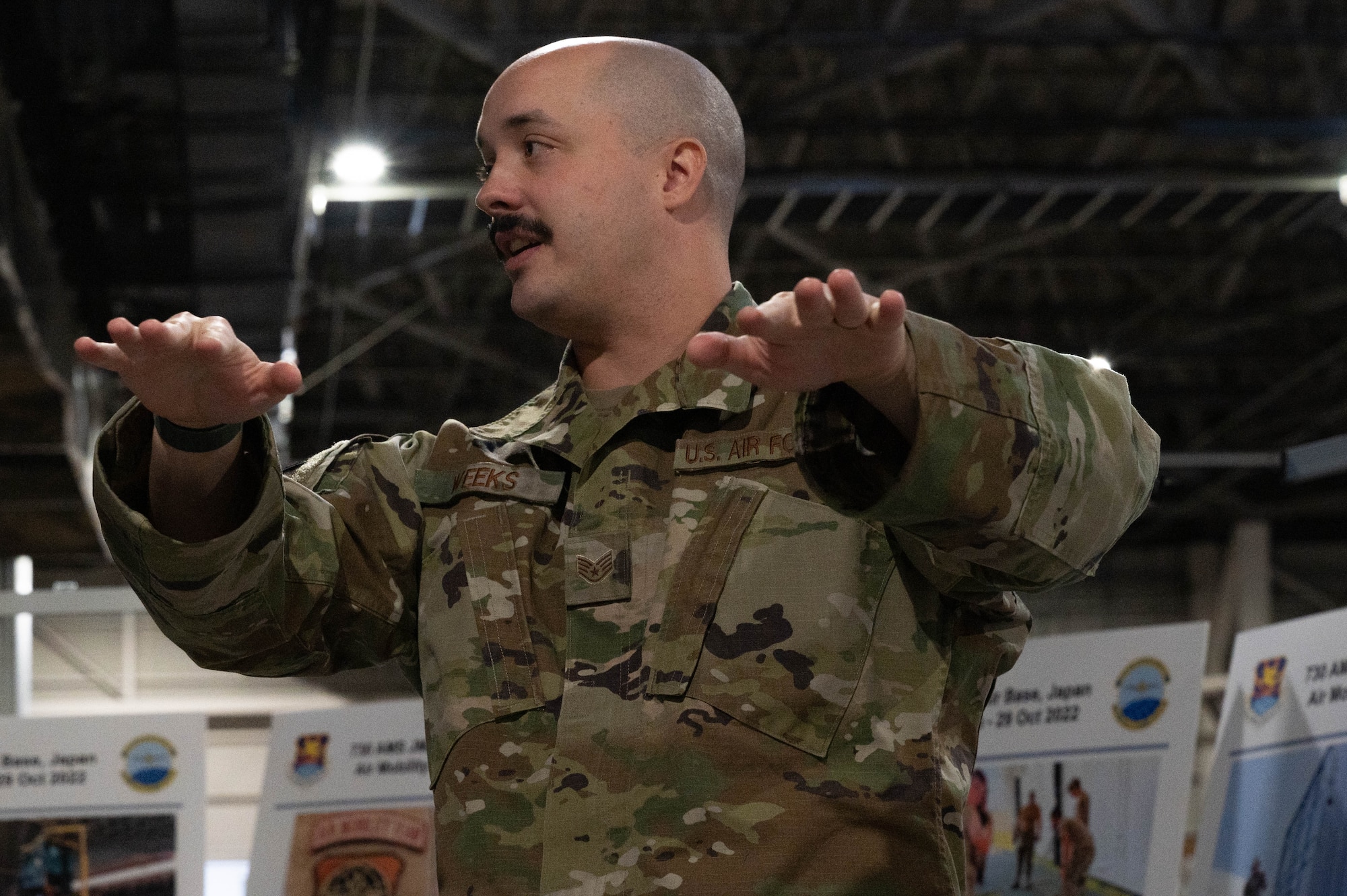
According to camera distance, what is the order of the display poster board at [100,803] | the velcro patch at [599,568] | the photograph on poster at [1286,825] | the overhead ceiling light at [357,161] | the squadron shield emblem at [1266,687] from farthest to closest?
the overhead ceiling light at [357,161] → the display poster board at [100,803] → the squadron shield emblem at [1266,687] → the photograph on poster at [1286,825] → the velcro patch at [599,568]

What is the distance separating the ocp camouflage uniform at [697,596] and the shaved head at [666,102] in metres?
0.38

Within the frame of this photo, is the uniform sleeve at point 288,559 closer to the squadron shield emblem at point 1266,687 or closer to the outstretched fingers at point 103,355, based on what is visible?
the outstretched fingers at point 103,355

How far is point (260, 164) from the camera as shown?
20.9ft

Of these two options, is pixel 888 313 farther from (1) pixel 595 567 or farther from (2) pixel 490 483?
(2) pixel 490 483

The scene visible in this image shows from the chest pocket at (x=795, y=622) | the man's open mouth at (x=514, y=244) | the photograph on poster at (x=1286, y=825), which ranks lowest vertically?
the chest pocket at (x=795, y=622)

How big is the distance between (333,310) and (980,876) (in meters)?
8.12

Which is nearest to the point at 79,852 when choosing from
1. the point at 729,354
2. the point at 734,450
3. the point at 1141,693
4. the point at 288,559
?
the point at 1141,693

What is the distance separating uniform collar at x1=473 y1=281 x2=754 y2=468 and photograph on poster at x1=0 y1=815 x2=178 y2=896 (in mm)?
3601

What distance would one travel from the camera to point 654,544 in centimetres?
190

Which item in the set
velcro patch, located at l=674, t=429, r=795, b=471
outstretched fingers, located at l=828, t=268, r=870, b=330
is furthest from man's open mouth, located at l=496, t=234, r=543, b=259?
outstretched fingers, located at l=828, t=268, r=870, b=330

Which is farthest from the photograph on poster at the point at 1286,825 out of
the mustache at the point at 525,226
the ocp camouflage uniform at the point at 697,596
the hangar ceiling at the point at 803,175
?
the mustache at the point at 525,226

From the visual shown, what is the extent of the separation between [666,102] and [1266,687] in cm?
253

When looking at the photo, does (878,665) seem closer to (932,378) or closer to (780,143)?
A: (932,378)

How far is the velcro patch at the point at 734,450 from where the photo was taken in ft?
6.23
